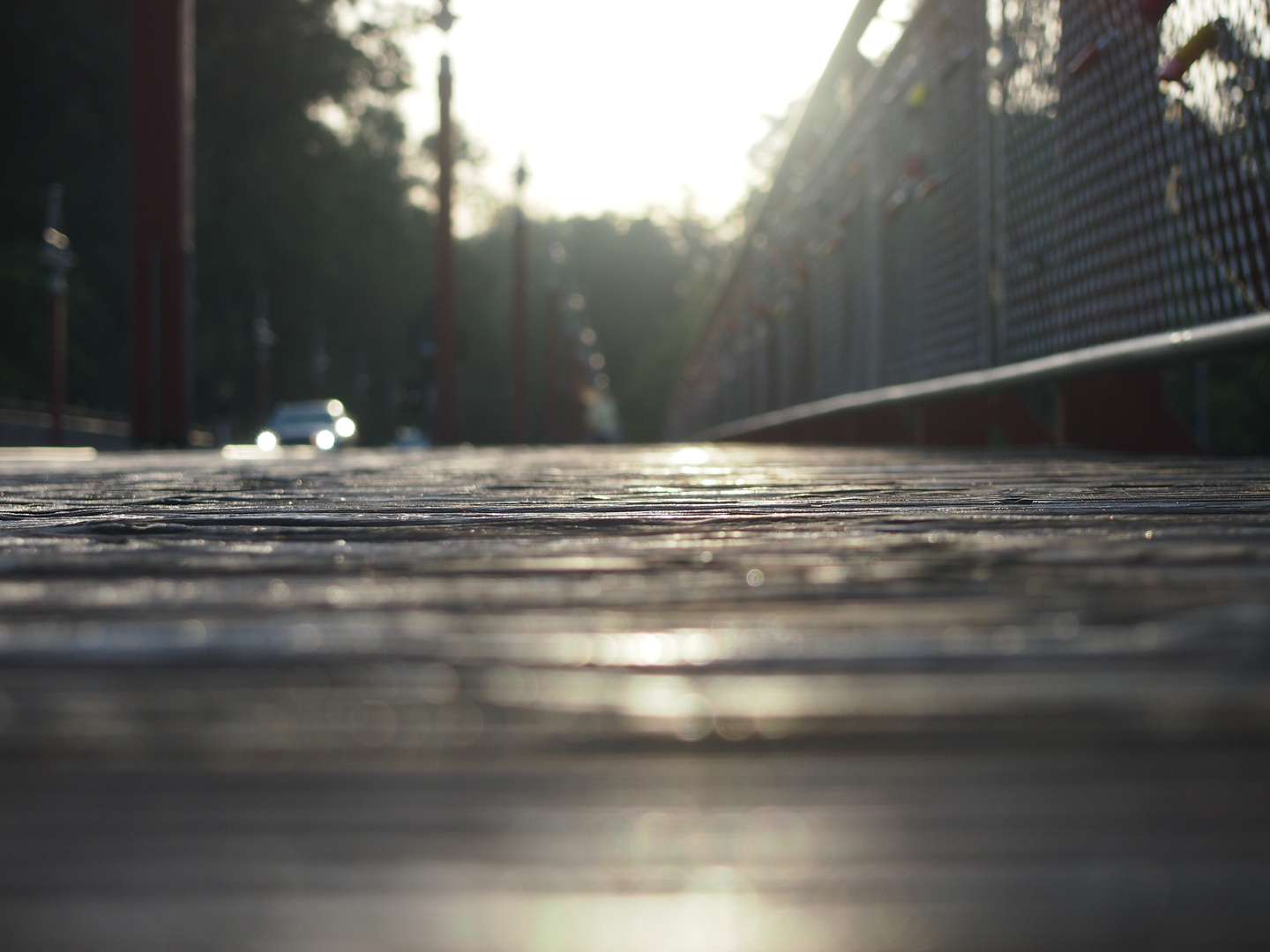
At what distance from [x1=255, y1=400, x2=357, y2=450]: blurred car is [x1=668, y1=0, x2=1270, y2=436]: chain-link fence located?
17.8m

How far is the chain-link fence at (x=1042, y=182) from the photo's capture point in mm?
4102

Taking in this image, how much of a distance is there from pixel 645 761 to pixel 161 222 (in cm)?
1100

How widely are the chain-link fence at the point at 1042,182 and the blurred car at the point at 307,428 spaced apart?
1785 cm

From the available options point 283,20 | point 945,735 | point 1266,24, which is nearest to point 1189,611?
point 945,735

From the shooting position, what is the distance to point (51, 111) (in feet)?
125

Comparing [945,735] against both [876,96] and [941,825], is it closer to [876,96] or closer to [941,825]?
[941,825]

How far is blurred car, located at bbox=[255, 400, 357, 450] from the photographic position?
27.1 metres

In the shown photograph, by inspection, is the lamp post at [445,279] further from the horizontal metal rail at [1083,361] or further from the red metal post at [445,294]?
the horizontal metal rail at [1083,361]

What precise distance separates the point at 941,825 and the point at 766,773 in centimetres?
8

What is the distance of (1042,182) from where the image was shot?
18.8ft

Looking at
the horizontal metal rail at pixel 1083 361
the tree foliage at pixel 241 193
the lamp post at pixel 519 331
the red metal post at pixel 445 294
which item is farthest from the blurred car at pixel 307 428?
the horizontal metal rail at pixel 1083 361

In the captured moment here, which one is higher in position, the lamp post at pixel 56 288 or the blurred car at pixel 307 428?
the lamp post at pixel 56 288

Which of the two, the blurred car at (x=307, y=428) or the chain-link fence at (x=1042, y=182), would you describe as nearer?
the chain-link fence at (x=1042, y=182)

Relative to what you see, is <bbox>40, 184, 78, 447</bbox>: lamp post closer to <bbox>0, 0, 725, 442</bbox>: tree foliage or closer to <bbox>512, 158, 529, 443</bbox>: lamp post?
<bbox>0, 0, 725, 442</bbox>: tree foliage
